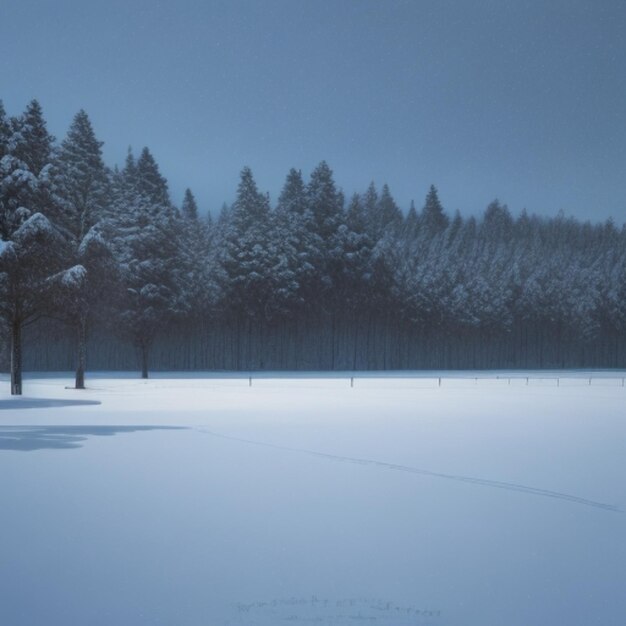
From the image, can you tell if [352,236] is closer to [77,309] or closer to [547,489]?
[77,309]

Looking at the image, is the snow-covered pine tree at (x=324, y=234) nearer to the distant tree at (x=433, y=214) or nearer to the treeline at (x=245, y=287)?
the treeline at (x=245, y=287)

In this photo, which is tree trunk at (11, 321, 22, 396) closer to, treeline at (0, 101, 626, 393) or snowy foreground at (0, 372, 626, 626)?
treeline at (0, 101, 626, 393)

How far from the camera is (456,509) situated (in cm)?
914

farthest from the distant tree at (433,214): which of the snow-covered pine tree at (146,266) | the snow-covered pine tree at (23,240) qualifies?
the snow-covered pine tree at (23,240)

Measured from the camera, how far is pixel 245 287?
5828 centimetres

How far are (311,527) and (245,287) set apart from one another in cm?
5062

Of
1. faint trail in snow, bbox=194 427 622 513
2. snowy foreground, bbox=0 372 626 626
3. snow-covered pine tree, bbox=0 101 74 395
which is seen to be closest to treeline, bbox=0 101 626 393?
snow-covered pine tree, bbox=0 101 74 395

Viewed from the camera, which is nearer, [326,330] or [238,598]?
[238,598]

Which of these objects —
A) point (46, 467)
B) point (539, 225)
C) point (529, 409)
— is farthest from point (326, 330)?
point (539, 225)

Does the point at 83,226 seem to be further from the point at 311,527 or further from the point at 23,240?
the point at 311,527

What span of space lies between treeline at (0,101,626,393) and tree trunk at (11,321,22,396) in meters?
0.08

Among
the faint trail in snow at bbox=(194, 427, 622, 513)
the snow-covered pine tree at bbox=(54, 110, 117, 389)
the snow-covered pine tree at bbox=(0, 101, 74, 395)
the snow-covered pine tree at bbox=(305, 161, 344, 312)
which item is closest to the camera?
the faint trail in snow at bbox=(194, 427, 622, 513)

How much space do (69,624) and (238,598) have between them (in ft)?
4.44

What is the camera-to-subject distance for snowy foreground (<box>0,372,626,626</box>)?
593 centimetres
